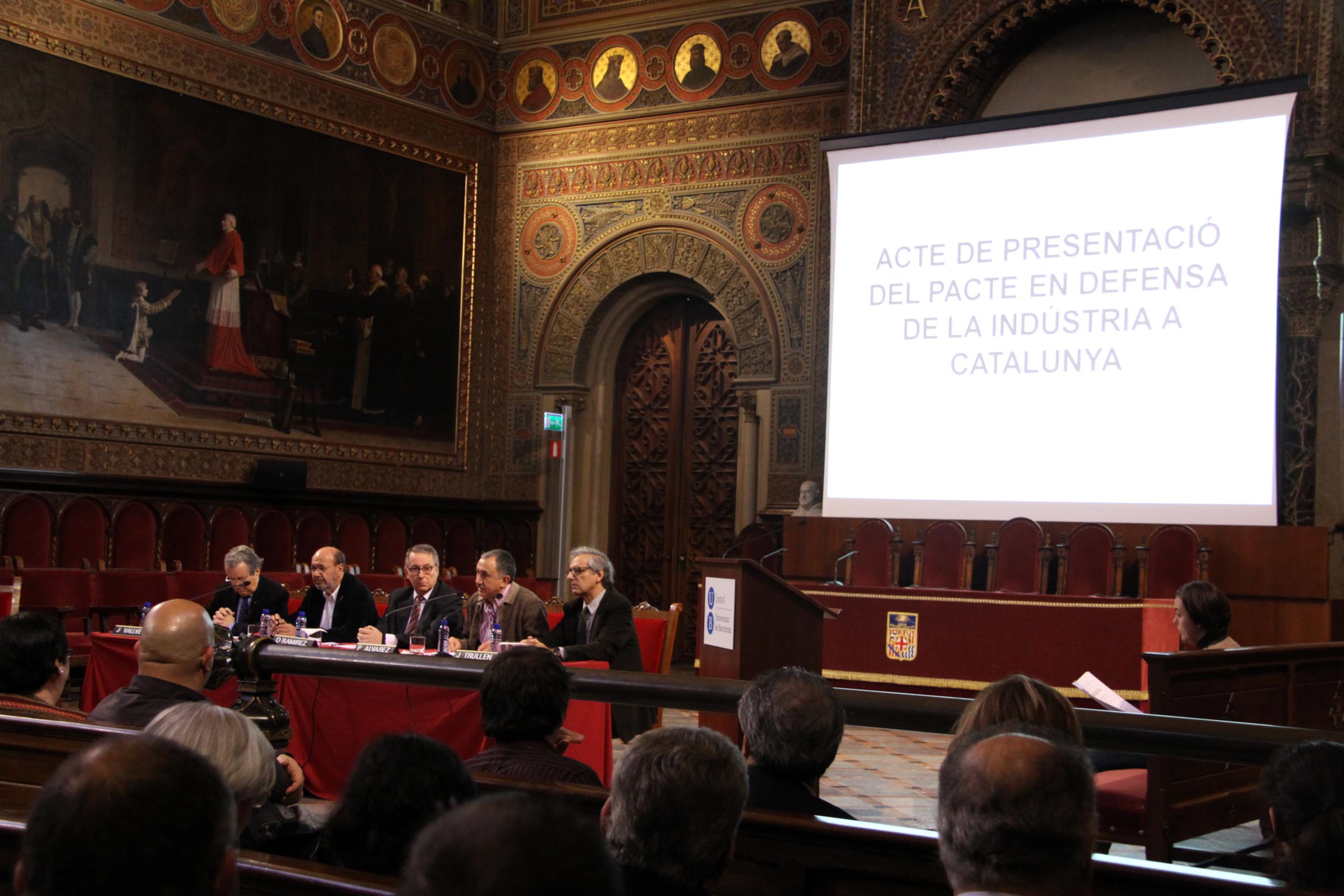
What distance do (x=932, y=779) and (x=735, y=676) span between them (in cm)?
140

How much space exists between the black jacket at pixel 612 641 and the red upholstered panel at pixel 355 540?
6.71 metres

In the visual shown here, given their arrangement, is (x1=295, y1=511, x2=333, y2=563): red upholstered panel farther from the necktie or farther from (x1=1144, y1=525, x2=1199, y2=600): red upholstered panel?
(x1=1144, y1=525, x2=1199, y2=600): red upholstered panel

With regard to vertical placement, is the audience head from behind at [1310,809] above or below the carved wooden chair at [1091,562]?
below

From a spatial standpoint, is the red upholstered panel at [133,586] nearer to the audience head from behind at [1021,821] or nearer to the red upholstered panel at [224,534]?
the red upholstered panel at [224,534]

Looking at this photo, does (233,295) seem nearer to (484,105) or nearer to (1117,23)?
(484,105)

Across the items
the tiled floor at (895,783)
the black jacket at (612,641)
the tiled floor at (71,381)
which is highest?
the tiled floor at (71,381)

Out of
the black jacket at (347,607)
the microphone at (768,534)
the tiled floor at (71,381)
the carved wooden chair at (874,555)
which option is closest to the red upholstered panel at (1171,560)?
the carved wooden chair at (874,555)

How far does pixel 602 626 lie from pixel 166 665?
10.7ft

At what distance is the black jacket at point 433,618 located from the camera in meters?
6.89

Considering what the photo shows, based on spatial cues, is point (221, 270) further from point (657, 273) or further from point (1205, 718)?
point (1205, 718)

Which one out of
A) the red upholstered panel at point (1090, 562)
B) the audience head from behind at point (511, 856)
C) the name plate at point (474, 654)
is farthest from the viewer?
the red upholstered panel at point (1090, 562)

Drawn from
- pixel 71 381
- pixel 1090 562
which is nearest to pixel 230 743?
pixel 1090 562

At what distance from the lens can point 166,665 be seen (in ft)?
11.5

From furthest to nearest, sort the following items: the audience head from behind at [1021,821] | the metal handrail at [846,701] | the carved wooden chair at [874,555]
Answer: the carved wooden chair at [874,555] < the metal handrail at [846,701] < the audience head from behind at [1021,821]
